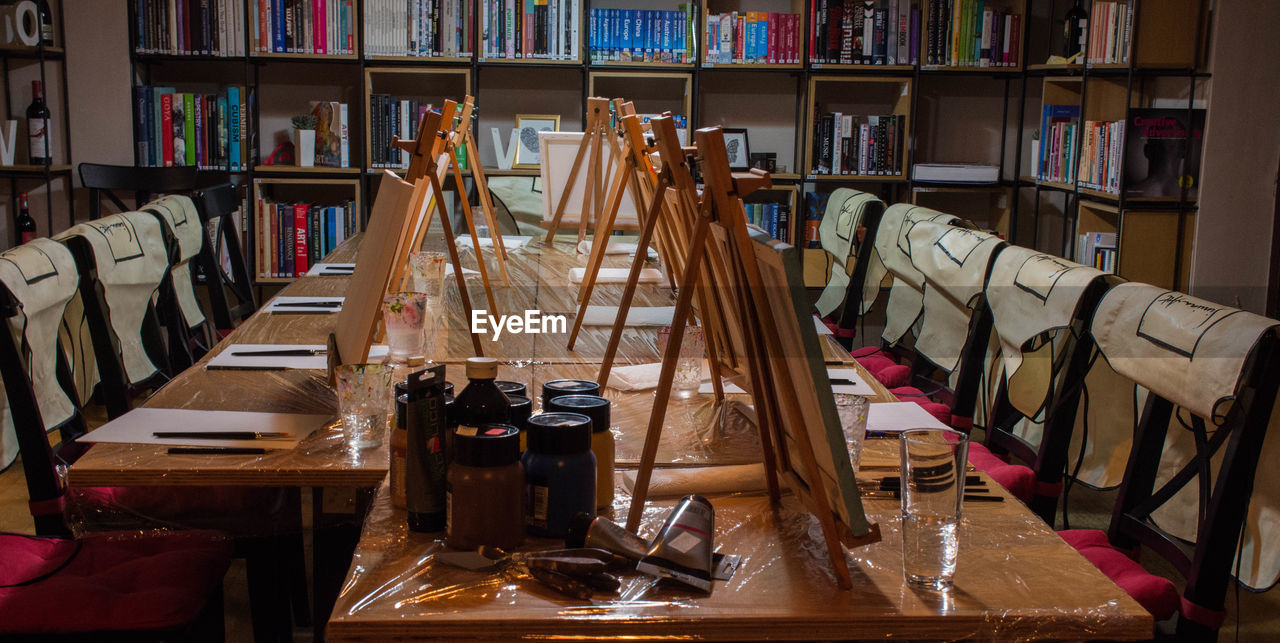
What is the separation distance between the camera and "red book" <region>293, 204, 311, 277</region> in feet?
16.1

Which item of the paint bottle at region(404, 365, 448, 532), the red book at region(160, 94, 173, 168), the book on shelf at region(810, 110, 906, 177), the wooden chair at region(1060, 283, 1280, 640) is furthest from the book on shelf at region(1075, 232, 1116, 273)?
the red book at region(160, 94, 173, 168)

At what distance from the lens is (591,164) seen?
146 inches

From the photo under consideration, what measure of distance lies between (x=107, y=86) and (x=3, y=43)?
433 millimetres

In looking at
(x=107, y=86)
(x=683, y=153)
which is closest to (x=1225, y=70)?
(x=683, y=153)

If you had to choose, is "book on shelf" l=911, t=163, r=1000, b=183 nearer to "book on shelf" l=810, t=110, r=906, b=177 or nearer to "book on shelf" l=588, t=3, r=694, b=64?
"book on shelf" l=810, t=110, r=906, b=177

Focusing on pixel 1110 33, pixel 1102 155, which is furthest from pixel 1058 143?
pixel 1110 33

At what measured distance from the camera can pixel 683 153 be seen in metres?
1.73

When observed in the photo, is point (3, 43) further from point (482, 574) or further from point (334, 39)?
point (482, 574)

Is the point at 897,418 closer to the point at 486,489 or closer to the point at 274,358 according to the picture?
the point at 486,489

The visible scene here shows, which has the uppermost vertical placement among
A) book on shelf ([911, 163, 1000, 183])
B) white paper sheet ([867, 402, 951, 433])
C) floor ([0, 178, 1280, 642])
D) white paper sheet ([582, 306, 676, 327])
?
book on shelf ([911, 163, 1000, 183])

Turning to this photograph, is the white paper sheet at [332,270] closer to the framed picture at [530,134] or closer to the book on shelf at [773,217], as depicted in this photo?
the framed picture at [530,134]

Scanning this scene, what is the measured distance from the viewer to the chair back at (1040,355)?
1947mm

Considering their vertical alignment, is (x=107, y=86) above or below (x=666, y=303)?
above

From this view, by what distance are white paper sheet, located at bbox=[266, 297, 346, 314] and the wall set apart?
3.11 meters
